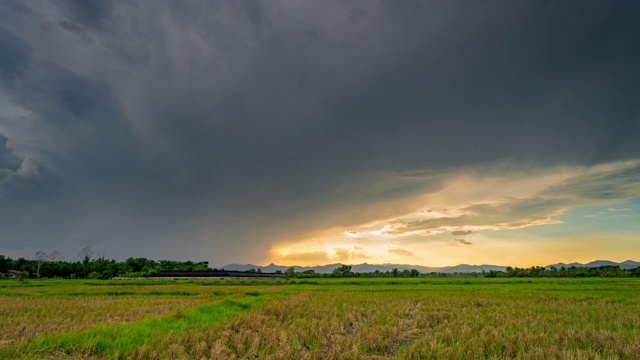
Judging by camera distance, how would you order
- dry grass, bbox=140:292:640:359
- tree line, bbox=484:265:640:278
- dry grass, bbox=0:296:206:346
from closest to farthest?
dry grass, bbox=140:292:640:359
dry grass, bbox=0:296:206:346
tree line, bbox=484:265:640:278

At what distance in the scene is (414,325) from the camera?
11359 mm

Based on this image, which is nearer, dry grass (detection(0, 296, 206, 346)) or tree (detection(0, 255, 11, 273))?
dry grass (detection(0, 296, 206, 346))

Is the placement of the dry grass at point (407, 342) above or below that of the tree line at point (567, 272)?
above

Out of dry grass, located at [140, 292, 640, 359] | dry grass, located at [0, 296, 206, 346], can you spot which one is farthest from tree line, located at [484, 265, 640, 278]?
dry grass, located at [0, 296, 206, 346]

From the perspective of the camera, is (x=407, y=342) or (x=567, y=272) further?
(x=567, y=272)

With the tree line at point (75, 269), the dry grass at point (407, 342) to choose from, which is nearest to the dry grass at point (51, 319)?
the dry grass at point (407, 342)

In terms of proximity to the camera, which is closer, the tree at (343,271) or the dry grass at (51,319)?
the dry grass at (51,319)

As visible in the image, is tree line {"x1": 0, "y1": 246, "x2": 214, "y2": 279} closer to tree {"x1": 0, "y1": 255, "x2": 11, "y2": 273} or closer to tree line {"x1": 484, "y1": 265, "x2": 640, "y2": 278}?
tree {"x1": 0, "y1": 255, "x2": 11, "y2": 273}

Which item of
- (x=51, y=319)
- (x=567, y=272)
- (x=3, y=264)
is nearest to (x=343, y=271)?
(x=567, y=272)

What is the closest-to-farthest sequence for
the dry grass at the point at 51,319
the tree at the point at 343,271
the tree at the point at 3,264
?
1. the dry grass at the point at 51,319
2. the tree at the point at 3,264
3. the tree at the point at 343,271

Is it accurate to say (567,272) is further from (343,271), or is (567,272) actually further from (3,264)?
(3,264)

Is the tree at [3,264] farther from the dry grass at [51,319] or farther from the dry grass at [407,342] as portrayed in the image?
the dry grass at [407,342]

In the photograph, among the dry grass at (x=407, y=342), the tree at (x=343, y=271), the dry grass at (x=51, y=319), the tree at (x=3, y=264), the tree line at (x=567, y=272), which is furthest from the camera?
the tree at (x=343, y=271)

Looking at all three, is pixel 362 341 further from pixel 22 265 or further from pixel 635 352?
pixel 22 265
